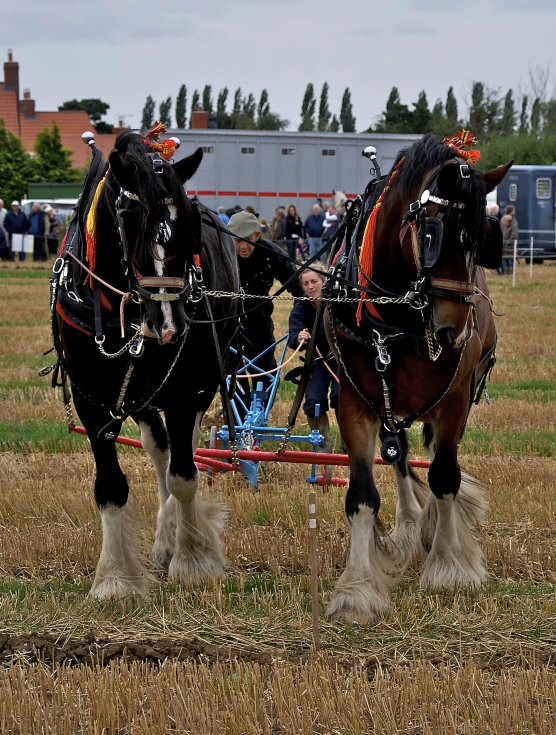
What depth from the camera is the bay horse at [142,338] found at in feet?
15.0

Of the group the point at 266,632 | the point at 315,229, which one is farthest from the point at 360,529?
the point at 315,229

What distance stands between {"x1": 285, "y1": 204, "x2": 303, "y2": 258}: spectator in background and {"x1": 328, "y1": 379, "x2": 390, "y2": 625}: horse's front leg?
69.1 ft

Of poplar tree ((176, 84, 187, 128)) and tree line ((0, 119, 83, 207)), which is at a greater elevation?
poplar tree ((176, 84, 187, 128))

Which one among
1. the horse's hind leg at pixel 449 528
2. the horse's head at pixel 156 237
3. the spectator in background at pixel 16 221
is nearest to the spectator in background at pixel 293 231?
the spectator in background at pixel 16 221

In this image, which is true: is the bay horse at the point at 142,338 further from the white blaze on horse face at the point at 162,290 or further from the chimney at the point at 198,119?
the chimney at the point at 198,119

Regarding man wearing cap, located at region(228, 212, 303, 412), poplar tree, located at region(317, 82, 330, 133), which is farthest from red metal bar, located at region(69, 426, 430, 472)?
poplar tree, located at region(317, 82, 330, 133)

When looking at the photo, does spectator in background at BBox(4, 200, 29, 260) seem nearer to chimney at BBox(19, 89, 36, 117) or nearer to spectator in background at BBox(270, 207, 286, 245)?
spectator in background at BBox(270, 207, 286, 245)

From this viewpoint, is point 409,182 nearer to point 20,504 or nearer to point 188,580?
point 188,580

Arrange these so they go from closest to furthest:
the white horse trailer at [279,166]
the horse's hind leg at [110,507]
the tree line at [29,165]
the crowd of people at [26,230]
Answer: the horse's hind leg at [110,507] → the crowd of people at [26,230] → the white horse trailer at [279,166] → the tree line at [29,165]

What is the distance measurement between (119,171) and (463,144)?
1.58 m

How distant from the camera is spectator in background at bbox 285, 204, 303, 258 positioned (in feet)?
85.5

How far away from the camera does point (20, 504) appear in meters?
6.55

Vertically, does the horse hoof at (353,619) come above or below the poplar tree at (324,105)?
below

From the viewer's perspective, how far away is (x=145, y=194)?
457 centimetres
